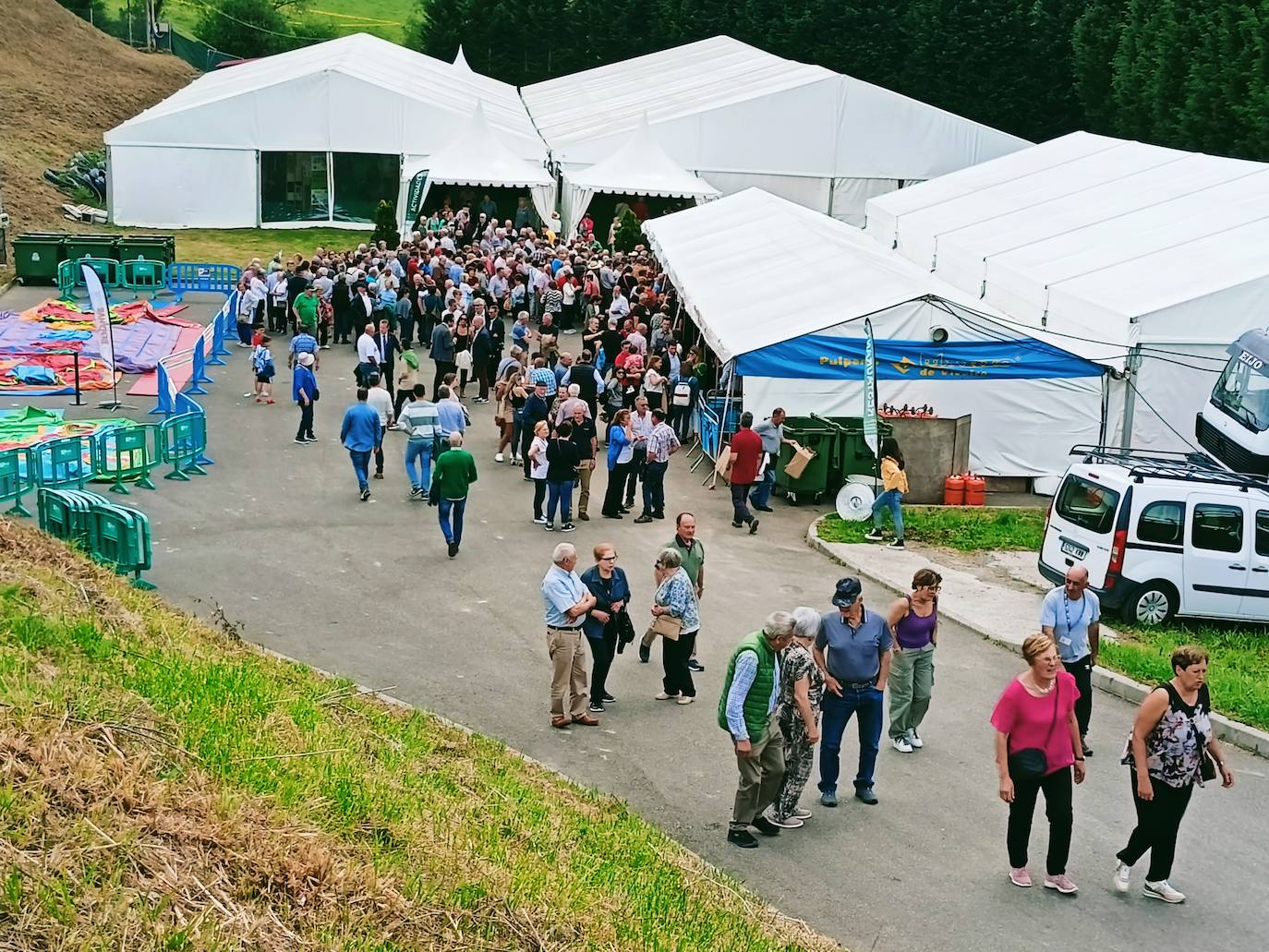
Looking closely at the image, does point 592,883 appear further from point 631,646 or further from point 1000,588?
point 1000,588

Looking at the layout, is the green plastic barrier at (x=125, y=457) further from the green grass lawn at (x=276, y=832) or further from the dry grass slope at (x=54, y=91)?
the dry grass slope at (x=54, y=91)

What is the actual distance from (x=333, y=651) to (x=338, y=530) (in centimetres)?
441

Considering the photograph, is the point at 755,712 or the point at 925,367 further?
the point at 925,367

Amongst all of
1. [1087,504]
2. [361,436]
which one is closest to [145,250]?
[361,436]

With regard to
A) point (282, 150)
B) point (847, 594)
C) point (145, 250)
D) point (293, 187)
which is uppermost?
point (282, 150)

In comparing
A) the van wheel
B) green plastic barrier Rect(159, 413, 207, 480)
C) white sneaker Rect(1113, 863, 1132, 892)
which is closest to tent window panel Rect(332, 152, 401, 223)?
green plastic barrier Rect(159, 413, 207, 480)

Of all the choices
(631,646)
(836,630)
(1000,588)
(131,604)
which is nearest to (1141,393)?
(1000,588)

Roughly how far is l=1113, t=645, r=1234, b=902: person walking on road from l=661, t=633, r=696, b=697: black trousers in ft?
13.5

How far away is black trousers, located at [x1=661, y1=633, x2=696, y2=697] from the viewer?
39.4 feet

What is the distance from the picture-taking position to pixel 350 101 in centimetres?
4119

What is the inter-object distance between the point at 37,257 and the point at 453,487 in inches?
832

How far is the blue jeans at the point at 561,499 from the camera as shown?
17688 mm

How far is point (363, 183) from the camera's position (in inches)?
1661

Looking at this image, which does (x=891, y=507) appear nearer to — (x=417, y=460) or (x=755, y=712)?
(x=417, y=460)
